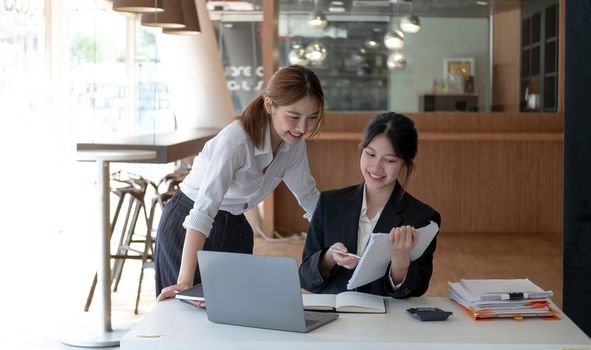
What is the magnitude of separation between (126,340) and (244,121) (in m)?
0.90

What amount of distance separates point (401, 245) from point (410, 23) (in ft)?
22.0

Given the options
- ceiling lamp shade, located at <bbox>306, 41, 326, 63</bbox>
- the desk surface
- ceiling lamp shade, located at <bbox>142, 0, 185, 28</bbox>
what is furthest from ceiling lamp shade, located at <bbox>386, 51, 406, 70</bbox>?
the desk surface

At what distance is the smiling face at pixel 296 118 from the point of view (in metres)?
2.63

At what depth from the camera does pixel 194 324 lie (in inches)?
87.3

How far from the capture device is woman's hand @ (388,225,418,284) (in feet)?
A: 7.70

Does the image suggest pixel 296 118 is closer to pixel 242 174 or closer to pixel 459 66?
pixel 242 174

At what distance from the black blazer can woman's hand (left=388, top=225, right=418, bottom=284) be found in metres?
0.08

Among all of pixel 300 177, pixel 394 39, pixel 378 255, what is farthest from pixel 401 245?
pixel 394 39

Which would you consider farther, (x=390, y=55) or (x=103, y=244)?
(x=390, y=55)

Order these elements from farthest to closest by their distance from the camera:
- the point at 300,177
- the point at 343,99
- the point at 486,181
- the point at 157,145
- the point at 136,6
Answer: the point at 343,99, the point at 486,181, the point at 136,6, the point at 157,145, the point at 300,177

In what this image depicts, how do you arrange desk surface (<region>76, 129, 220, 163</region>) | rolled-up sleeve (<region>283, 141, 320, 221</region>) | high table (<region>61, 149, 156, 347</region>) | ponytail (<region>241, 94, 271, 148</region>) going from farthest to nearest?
desk surface (<region>76, 129, 220, 163</region>), high table (<region>61, 149, 156, 347</region>), rolled-up sleeve (<region>283, 141, 320, 221</region>), ponytail (<region>241, 94, 271, 148</region>)

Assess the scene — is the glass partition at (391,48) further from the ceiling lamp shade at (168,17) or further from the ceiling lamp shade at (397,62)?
the ceiling lamp shade at (168,17)

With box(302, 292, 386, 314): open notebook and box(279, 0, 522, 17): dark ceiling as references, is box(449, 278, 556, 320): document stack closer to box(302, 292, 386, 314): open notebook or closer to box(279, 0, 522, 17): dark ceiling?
box(302, 292, 386, 314): open notebook

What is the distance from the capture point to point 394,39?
8844 mm
